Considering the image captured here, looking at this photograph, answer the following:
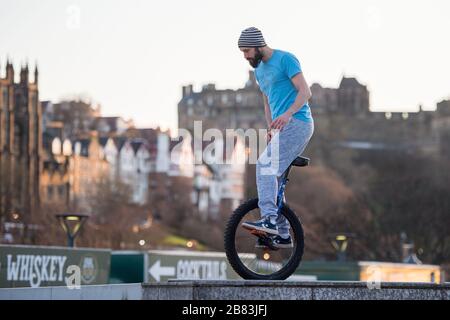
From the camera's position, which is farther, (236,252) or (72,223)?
(72,223)

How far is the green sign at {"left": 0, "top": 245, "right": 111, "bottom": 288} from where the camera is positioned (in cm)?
3158

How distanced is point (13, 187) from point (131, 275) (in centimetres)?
9419

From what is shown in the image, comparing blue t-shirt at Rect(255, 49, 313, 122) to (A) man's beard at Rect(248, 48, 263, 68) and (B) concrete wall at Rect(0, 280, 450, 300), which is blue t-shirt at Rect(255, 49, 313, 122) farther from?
(B) concrete wall at Rect(0, 280, 450, 300)

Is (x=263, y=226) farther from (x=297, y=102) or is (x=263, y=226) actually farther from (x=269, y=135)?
(x=297, y=102)

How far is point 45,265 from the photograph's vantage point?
3312cm

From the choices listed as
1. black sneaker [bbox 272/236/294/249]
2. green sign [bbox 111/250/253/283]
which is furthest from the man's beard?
green sign [bbox 111/250/253/283]

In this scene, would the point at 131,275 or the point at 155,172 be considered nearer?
the point at 131,275

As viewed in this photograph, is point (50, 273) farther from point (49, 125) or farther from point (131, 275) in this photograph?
point (49, 125)

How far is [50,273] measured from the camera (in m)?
33.1

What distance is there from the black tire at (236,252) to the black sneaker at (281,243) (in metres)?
0.07

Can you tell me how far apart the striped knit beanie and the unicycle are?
1.20 m

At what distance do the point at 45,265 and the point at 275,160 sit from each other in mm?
18237

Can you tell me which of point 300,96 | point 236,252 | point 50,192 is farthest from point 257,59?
point 50,192
